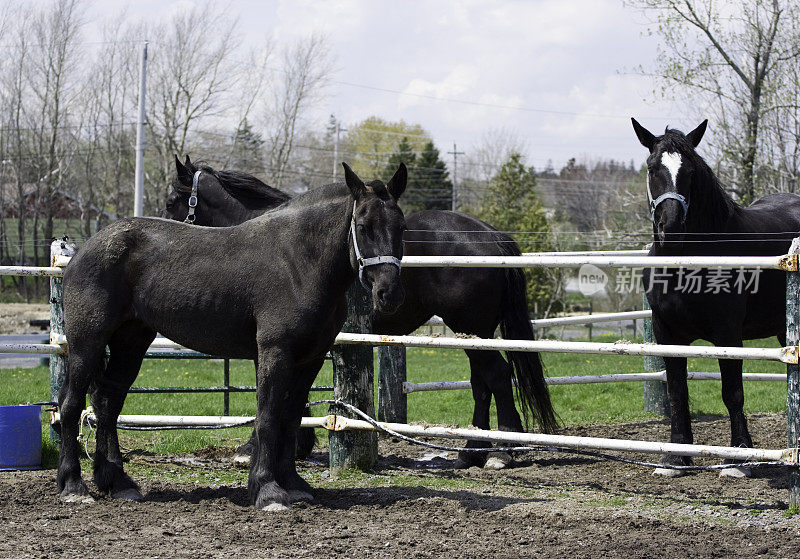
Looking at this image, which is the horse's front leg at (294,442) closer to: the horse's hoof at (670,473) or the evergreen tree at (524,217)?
the horse's hoof at (670,473)

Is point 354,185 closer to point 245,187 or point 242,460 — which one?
point 245,187

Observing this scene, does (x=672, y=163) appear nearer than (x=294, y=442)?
No

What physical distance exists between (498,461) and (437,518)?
1698 millimetres

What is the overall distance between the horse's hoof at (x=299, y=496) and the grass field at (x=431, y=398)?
2.13m

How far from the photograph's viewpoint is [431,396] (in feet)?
34.8

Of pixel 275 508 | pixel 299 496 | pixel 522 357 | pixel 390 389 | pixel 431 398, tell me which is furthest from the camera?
pixel 431 398

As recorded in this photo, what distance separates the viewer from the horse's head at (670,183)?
17.3 ft

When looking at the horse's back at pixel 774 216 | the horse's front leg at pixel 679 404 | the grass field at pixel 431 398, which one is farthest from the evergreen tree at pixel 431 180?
the horse's front leg at pixel 679 404

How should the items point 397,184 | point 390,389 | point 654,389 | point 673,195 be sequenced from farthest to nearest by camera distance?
point 654,389
point 390,389
point 673,195
point 397,184

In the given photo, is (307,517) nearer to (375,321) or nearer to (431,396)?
(375,321)

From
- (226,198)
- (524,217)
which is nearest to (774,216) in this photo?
(226,198)

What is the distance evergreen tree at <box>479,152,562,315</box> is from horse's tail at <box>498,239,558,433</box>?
17.2 meters

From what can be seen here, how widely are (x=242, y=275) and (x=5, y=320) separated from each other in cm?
2064

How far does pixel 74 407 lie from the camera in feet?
16.4
